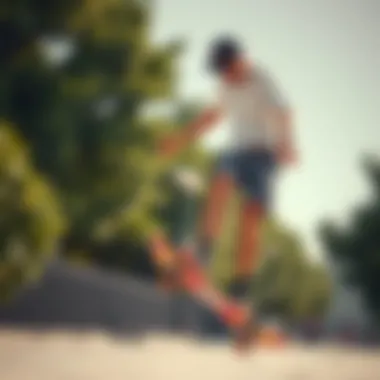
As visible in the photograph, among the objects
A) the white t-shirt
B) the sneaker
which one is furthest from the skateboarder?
the sneaker

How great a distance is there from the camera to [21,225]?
48.6 inches

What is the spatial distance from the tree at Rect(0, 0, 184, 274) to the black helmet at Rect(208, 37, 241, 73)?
0.24ft

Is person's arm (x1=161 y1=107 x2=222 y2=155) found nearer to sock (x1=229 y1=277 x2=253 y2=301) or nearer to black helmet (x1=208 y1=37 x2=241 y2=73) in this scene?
black helmet (x1=208 y1=37 x2=241 y2=73)

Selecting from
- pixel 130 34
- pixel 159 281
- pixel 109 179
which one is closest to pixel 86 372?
pixel 159 281

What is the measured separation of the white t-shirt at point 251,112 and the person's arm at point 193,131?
36mm

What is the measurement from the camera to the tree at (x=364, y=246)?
1.39m

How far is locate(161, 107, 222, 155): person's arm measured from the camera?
1353mm

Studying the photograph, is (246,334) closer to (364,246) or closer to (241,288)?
(241,288)

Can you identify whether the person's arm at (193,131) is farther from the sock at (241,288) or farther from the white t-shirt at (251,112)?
the sock at (241,288)

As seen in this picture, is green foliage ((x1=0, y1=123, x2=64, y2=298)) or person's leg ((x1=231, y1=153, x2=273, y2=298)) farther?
person's leg ((x1=231, y1=153, x2=273, y2=298))

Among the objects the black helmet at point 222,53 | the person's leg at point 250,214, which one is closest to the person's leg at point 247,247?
the person's leg at point 250,214

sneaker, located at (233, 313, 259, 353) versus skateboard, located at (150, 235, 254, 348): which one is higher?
skateboard, located at (150, 235, 254, 348)

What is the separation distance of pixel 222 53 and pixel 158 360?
0.53 metres

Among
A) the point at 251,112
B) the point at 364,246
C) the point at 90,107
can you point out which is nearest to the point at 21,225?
the point at 90,107
